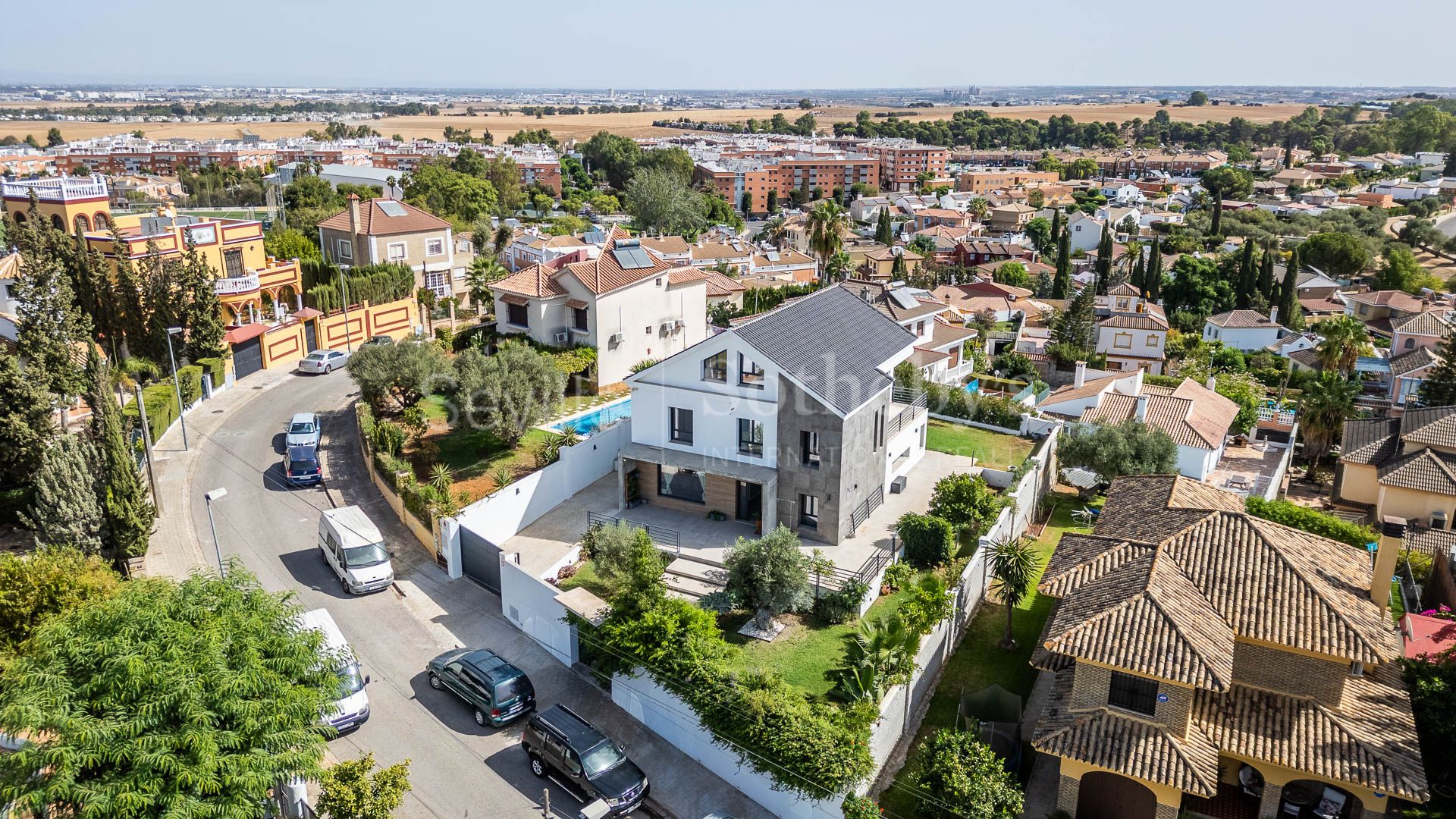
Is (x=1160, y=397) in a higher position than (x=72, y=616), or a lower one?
lower

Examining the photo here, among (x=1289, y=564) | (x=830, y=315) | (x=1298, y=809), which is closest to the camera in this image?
(x=1298, y=809)

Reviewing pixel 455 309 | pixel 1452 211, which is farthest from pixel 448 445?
pixel 1452 211

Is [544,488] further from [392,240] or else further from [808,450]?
[392,240]

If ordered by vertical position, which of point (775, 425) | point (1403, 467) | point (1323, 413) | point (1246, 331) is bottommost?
point (1246, 331)

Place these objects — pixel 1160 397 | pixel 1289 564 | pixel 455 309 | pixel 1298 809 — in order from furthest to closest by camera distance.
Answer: pixel 455 309, pixel 1160 397, pixel 1289 564, pixel 1298 809

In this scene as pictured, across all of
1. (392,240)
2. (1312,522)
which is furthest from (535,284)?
(1312,522)

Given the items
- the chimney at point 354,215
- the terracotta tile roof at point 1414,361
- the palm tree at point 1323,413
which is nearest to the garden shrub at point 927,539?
the palm tree at point 1323,413

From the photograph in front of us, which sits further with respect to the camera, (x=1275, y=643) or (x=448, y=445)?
(x=448, y=445)

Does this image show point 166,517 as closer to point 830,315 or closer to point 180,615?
point 180,615
